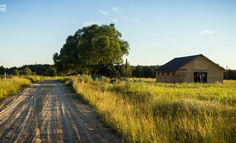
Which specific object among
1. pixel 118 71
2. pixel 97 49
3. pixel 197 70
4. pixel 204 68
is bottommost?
pixel 197 70

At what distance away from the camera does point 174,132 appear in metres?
4.22

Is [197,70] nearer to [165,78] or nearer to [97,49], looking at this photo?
[165,78]

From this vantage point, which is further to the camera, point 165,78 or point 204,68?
point 165,78

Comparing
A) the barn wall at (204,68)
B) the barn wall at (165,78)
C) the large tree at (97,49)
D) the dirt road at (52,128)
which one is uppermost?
the large tree at (97,49)

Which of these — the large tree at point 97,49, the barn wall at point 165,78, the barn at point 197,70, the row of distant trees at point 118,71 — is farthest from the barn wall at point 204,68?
the row of distant trees at point 118,71

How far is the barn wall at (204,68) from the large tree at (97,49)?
41.7 feet

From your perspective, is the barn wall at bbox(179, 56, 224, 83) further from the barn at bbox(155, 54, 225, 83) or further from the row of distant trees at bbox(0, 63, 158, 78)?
the row of distant trees at bbox(0, 63, 158, 78)

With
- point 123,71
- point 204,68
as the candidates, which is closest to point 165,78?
point 204,68

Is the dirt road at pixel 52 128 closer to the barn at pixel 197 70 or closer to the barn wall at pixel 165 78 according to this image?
the barn at pixel 197 70

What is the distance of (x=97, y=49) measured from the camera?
26.6 meters

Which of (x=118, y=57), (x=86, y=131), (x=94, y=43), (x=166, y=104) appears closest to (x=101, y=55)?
(x=94, y=43)

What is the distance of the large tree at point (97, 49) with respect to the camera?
26.5m

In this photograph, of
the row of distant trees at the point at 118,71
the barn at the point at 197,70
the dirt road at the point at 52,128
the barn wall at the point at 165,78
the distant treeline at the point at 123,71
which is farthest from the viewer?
the distant treeline at the point at 123,71

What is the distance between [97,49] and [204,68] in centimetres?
1967
